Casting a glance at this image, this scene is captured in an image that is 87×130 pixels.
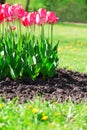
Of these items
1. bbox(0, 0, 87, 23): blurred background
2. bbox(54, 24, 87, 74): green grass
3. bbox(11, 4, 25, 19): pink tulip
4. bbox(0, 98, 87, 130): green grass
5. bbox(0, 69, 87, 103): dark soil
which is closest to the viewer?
bbox(0, 98, 87, 130): green grass

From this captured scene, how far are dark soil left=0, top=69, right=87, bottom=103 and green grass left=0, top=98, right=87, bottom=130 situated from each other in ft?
1.59

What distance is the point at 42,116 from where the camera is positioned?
214 inches

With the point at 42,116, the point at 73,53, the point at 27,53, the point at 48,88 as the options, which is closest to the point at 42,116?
the point at 42,116

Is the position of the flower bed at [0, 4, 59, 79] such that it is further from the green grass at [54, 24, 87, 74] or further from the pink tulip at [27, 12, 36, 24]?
the green grass at [54, 24, 87, 74]

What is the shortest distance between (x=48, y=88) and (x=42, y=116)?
1.57 m

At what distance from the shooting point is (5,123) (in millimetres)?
5223

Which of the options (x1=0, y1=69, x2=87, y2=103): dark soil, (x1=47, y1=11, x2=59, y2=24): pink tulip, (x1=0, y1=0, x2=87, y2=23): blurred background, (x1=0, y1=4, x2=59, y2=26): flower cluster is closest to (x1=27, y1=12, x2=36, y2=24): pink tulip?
(x1=0, y1=4, x2=59, y2=26): flower cluster

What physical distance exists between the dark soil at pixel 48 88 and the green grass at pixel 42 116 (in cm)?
48

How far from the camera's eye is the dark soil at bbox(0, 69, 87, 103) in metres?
6.61

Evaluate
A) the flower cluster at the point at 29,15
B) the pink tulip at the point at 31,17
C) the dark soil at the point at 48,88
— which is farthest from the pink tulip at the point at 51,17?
the dark soil at the point at 48,88

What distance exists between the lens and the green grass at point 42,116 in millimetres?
5133

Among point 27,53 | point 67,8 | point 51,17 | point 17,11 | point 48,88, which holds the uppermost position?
point 17,11

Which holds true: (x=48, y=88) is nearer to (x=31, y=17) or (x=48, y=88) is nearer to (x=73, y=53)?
(x=31, y=17)

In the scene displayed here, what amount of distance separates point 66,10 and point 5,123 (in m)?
44.3
